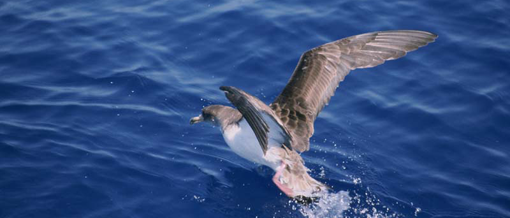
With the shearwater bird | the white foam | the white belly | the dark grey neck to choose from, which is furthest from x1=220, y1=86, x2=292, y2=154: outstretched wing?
the white foam

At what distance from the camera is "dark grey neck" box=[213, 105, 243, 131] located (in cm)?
753

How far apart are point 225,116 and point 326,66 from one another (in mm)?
1701

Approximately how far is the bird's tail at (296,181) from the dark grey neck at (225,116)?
90cm

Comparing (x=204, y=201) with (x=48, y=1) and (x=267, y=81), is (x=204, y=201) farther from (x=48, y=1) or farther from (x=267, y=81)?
(x=48, y=1)

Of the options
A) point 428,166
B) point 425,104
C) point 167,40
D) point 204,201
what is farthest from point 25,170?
point 425,104

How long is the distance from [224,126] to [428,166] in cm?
322

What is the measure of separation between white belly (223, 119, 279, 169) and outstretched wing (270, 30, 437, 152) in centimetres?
49

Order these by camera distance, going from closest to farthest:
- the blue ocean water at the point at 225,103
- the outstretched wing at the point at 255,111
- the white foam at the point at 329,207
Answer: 1. the outstretched wing at the point at 255,111
2. the white foam at the point at 329,207
3. the blue ocean water at the point at 225,103

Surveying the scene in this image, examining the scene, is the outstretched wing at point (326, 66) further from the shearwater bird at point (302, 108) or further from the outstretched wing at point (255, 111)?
the outstretched wing at point (255, 111)

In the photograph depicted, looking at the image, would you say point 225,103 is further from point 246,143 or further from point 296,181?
point 296,181

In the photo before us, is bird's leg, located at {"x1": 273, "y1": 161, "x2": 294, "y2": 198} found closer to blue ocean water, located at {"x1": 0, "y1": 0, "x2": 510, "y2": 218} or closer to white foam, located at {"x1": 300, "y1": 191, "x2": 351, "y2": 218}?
blue ocean water, located at {"x1": 0, "y1": 0, "x2": 510, "y2": 218}

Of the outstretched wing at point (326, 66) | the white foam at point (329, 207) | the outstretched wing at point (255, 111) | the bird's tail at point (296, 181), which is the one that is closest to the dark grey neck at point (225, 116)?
the outstretched wing at point (326, 66)

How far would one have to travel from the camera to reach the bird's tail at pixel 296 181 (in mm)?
7090

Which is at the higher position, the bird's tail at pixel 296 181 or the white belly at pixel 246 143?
the white belly at pixel 246 143
